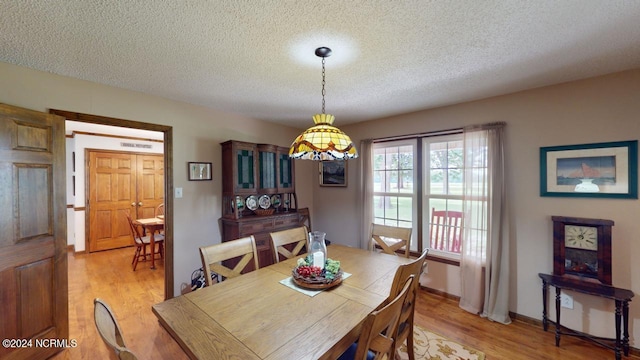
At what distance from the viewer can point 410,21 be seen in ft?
4.66

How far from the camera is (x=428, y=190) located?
3184 millimetres

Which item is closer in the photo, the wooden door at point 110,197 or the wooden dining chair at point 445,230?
the wooden dining chair at point 445,230

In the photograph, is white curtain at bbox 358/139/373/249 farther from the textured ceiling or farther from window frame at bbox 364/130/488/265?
the textured ceiling

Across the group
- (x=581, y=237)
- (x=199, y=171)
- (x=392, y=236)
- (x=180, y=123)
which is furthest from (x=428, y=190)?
(x=180, y=123)

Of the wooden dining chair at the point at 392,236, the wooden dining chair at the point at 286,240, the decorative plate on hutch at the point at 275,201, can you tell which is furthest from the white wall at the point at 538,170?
the decorative plate on hutch at the point at 275,201

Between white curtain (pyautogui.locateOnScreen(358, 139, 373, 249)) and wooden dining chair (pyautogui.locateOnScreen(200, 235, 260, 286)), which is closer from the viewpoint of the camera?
wooden dining chair (pyautogui.locateOnScreen(200, 235, 260, 286))

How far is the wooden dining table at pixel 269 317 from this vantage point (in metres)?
1.01

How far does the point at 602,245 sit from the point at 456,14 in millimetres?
2273

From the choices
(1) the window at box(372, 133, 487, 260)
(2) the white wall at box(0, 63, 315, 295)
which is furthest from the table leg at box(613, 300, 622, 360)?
(2) the white wall at box(0, 63, 315, 295)

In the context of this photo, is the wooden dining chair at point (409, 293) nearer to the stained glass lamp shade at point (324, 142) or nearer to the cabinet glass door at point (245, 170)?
the stained glass lamp shade at point (324, 142)

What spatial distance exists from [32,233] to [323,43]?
2596 millimetres

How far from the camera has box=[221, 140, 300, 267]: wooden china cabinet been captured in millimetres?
3072

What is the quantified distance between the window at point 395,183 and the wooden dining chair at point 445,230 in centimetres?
25

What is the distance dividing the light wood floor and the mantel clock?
2.01 ft
